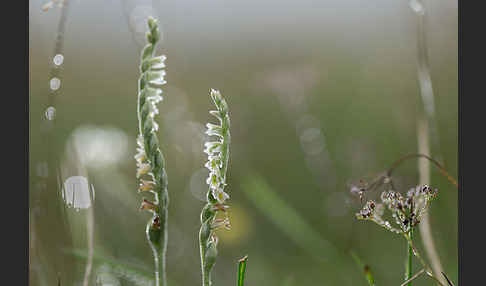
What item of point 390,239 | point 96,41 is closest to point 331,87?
point 390,239

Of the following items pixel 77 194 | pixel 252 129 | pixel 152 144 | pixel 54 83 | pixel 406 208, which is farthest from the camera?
pixel 252 129

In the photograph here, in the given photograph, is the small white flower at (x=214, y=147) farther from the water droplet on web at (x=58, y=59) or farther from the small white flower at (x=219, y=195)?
the water droplet on web at (x=58, y=59)

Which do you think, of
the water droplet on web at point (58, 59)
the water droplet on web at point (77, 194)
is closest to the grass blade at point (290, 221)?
the water droplet on web at point (77, 194)

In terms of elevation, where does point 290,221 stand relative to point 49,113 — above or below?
below

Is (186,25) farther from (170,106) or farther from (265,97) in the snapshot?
(265,97)

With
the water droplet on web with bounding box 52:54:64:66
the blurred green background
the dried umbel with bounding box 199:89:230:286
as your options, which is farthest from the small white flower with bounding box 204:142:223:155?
the water droplet on web with bounding box 52:54:64:66

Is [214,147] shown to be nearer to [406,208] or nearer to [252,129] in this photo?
[406,208]

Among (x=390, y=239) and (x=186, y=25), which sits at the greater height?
(x=186, y=25)

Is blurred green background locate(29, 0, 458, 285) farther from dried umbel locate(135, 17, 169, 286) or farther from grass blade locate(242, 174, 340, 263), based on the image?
dried umbel locate(135, 17, 169, 286)

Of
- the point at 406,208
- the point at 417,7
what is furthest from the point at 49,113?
the point at 417,7
